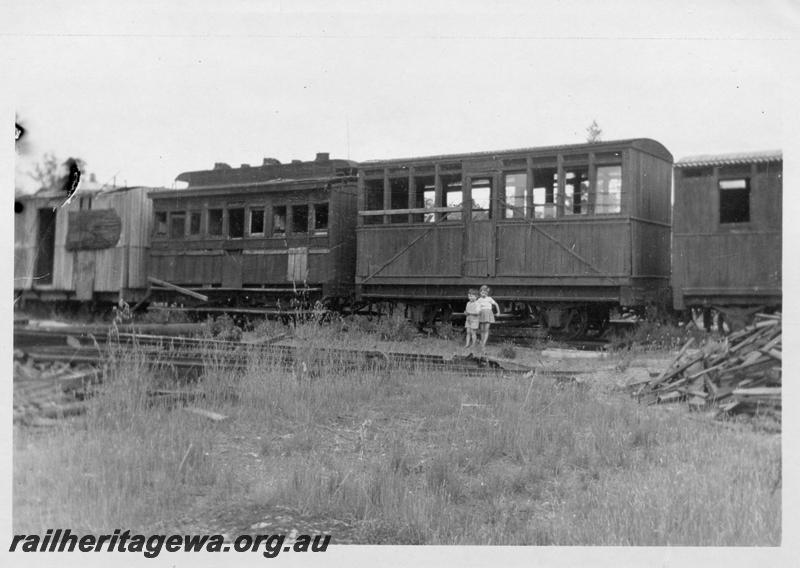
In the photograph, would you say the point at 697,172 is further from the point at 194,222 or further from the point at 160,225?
the point at 194,222

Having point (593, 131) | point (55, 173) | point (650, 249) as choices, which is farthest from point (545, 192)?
point (55, 173)

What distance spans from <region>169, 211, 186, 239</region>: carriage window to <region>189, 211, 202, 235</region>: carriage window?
0.10m

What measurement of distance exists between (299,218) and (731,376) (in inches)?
283

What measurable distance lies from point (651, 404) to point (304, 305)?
20.8 feet

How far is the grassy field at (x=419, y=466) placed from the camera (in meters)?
3.98

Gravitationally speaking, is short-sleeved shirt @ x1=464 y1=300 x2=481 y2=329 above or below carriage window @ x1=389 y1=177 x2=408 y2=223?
below

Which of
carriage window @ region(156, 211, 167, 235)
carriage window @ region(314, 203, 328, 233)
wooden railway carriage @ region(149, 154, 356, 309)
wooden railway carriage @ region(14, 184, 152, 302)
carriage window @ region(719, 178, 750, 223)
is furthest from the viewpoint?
carriage window @ region(314, 203, 328, 233)

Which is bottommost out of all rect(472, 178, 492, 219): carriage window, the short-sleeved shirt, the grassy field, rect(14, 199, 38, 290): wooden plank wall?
the grassy field

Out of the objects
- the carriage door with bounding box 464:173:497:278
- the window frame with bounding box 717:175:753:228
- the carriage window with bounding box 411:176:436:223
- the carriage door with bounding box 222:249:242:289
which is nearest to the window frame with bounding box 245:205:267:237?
the carriage door with bounding box 222:249:242:289

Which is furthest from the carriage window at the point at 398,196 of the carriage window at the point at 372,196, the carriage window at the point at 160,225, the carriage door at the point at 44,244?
the carriage door at the point at 44,244

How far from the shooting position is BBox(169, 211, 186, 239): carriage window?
9.61 m

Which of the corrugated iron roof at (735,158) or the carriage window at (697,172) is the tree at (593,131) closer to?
the corrugated iron roof at (735,158)

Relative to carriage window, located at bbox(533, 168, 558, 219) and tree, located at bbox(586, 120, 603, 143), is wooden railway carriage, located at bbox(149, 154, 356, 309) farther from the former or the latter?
tree, located at bbox(586, 120, 603, 143)

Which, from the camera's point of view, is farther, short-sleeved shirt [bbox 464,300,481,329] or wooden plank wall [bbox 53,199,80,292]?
short-sleeved shirt [bbox 464,300,481,329]
